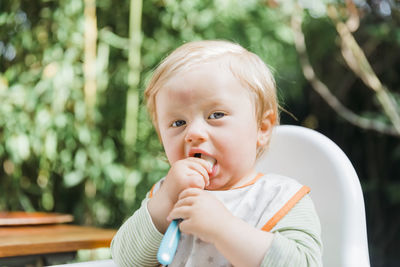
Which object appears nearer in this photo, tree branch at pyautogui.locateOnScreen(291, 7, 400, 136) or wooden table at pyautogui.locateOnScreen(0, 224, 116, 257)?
wooden table at pyautogui.locateOnScreen(0, 224, 116, 257)

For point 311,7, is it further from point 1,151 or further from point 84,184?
point 1,151

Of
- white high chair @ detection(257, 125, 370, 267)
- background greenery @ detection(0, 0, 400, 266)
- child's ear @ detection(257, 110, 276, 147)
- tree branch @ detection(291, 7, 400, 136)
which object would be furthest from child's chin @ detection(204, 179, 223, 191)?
tree branch @ detection(291, 7, 400, 136)

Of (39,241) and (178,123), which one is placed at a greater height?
(178,123)

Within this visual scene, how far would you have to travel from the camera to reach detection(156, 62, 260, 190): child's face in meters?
0.67

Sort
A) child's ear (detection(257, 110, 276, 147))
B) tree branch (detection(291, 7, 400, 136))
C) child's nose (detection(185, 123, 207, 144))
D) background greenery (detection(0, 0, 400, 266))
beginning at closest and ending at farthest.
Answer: child's nose (detection(185, 123, 207, 144)) → child's ear (detection(257, 110, 276, 147)) → background greenery (detection(0, 0, 400, 266)) → tree branch (detection(291, 7, 400, 136))

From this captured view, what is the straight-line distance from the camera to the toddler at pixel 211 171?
64 centimetres

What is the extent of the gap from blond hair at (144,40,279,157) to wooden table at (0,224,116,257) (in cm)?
30

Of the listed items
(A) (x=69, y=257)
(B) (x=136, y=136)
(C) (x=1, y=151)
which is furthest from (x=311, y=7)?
(A) (x=69, y=257)

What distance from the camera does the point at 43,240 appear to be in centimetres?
86

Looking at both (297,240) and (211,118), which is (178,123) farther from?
(297,240)

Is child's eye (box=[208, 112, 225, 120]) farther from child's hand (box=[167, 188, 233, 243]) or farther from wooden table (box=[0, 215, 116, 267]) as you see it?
wooden table (box=[0, 215, 116, 267])

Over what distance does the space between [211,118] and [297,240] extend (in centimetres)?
20

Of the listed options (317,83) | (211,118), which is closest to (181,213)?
(211,118)

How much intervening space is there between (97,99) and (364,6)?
1.42 meters
